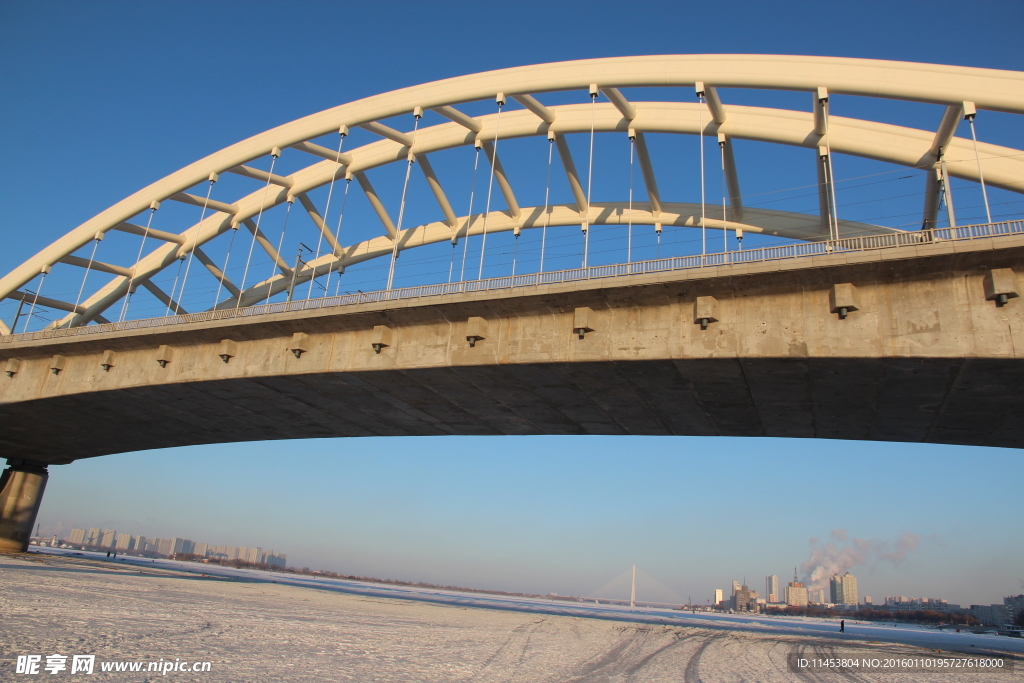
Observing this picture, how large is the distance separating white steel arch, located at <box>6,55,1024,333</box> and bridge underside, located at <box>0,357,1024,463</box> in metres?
9.58

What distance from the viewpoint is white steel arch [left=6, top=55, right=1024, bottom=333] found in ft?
65.6

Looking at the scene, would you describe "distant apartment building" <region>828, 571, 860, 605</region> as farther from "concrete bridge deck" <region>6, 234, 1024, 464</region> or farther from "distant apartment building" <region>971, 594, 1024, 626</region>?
"concrete bridge deck" <region>6, 234, 1024, 464</region>

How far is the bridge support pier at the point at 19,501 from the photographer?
1645 inches

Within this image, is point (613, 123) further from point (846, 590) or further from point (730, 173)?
point (846, 590)

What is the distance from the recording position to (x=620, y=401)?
19531mm

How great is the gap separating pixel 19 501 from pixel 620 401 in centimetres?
4501

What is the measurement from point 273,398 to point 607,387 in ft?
46.6

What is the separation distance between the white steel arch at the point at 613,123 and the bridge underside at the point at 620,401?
31.4ft

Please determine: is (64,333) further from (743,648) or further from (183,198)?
(743,648)

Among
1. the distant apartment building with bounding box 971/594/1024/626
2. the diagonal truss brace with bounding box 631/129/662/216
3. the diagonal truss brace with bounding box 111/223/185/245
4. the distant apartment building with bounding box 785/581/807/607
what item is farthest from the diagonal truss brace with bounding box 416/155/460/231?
the distant apartment building with bounding box 785/581/807/607

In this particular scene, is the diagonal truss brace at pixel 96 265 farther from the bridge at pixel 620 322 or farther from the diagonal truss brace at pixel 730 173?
the diagonal truss brace at pixel 730 173

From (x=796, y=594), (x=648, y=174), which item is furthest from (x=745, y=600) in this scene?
(x=648, y=174)

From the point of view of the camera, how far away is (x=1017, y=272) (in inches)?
544

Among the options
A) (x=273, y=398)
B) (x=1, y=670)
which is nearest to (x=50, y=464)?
(x=273, y=398)
